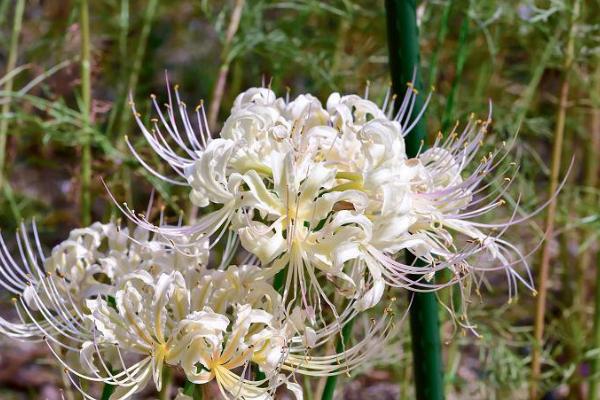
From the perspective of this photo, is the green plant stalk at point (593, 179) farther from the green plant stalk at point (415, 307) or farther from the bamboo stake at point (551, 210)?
the green plant stalk at point (415, 307)

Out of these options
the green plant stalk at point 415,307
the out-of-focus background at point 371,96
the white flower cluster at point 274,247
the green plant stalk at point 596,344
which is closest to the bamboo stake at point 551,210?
the out-of-focus background at point 371,96

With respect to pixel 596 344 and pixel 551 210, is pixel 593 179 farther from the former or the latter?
pixel 551 210

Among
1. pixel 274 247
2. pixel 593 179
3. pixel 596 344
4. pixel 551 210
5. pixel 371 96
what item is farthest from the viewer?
pixel 593 179

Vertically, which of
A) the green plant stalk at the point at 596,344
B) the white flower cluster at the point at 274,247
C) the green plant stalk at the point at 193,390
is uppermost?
the white flower cluster at the point at 274,247

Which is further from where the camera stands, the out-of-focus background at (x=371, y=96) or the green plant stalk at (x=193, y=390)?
the out-of-focus background at (x=371, y=96)

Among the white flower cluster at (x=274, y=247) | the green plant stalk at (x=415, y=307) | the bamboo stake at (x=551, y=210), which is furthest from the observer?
the bamboo stake at (x=551, y=210)

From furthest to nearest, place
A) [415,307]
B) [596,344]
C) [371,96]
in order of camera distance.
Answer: [371,96] < [596,344] < [415,307]

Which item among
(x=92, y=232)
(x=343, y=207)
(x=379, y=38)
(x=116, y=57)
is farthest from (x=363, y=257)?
(x=116, y=57)

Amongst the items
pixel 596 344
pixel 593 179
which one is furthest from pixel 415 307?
pixel 593 179
